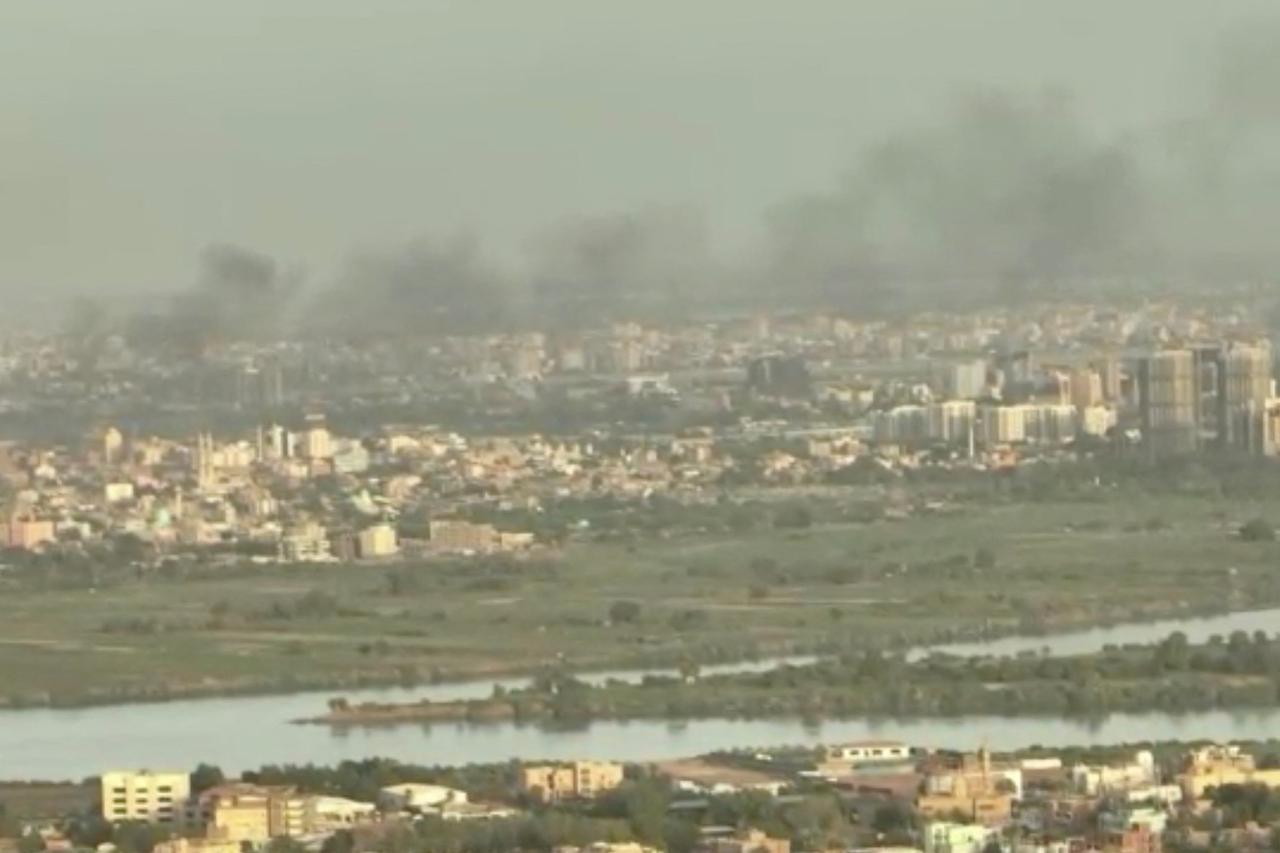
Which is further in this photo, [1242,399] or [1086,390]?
[1086,390]

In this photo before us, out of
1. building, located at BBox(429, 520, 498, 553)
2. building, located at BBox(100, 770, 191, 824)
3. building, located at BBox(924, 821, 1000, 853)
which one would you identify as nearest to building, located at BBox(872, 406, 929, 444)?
building, located at BBox(429, 520, 498, 553)

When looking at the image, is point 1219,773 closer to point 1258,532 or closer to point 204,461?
point 1258,532

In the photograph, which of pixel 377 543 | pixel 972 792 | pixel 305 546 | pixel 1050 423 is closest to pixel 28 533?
pixel 305 546

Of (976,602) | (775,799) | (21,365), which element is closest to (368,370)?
(21,365)

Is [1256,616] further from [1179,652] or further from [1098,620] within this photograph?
[1179,652]

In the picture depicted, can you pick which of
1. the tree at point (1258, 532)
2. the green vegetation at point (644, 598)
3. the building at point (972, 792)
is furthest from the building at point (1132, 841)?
the tree at point (1258, 532)

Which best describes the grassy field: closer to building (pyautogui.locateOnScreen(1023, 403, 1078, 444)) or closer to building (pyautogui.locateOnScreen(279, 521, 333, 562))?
building (pyautogui.locateOnScreen(279, 521, 333, 562))
